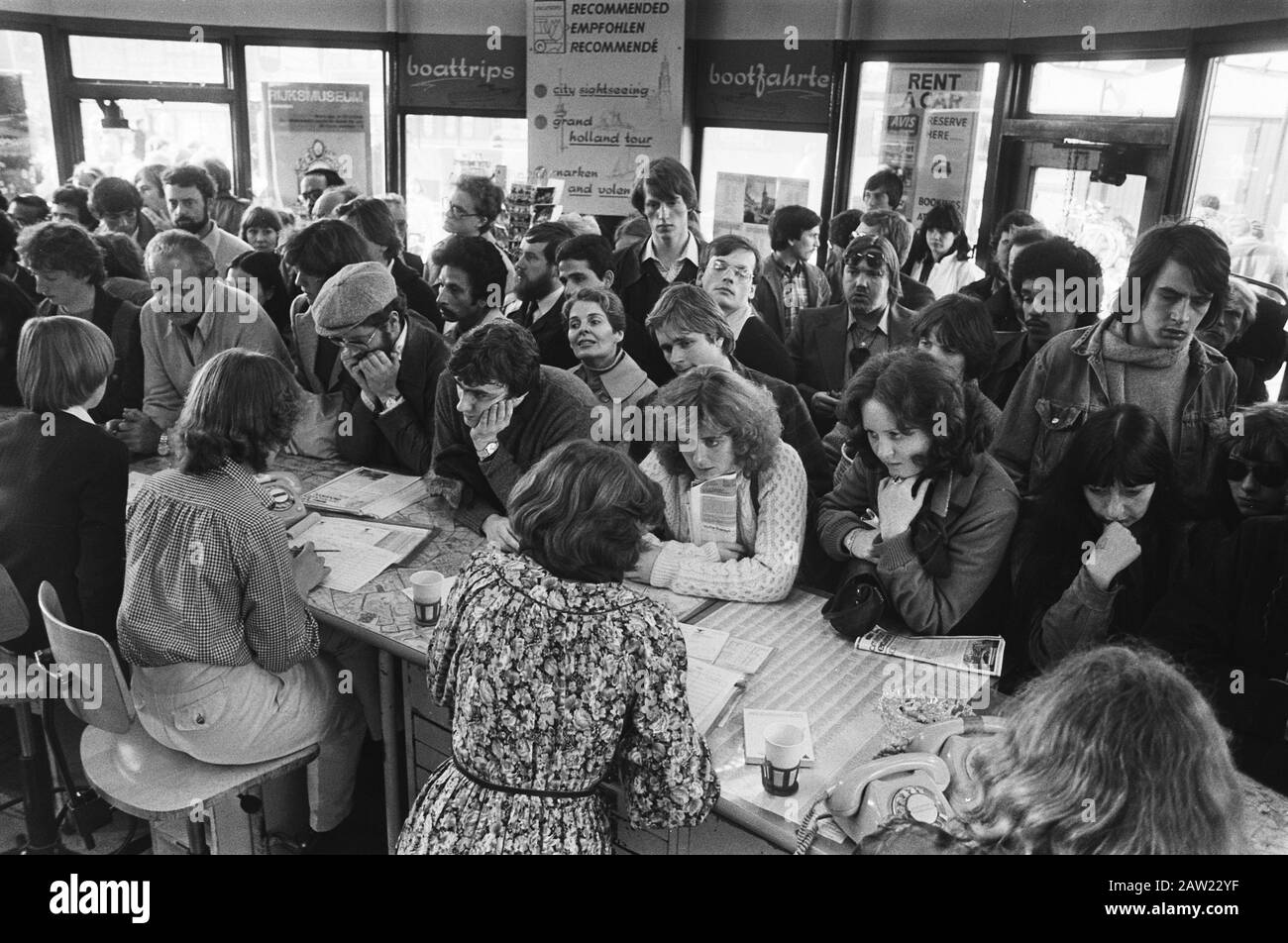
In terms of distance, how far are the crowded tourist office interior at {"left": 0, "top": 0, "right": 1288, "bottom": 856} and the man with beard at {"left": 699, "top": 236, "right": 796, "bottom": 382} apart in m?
0.02

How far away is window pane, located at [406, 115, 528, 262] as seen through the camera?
811 centimetres

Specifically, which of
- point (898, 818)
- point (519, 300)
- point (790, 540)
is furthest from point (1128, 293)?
point (519, 300)

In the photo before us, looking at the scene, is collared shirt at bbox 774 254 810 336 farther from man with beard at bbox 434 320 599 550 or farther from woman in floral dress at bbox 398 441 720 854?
woman in floral dress at bbox 398 441 720 854

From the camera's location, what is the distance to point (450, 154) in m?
8.29

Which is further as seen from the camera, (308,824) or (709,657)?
(308,824)

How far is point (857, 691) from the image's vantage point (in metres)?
2.35

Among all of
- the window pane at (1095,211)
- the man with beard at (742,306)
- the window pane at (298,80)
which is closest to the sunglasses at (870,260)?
the man with beard at (742,306)

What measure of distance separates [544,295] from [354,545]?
5.64 ft

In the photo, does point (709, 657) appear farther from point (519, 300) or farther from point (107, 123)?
point (107, 123)

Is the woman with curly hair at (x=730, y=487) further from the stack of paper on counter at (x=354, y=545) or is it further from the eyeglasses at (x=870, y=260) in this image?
the eyeglasses at (x=870, y=260)

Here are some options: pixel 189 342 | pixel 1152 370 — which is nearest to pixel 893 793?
pixel 1152 370

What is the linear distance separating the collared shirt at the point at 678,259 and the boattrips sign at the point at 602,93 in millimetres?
2781

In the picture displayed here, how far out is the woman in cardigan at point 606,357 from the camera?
3447 mm
